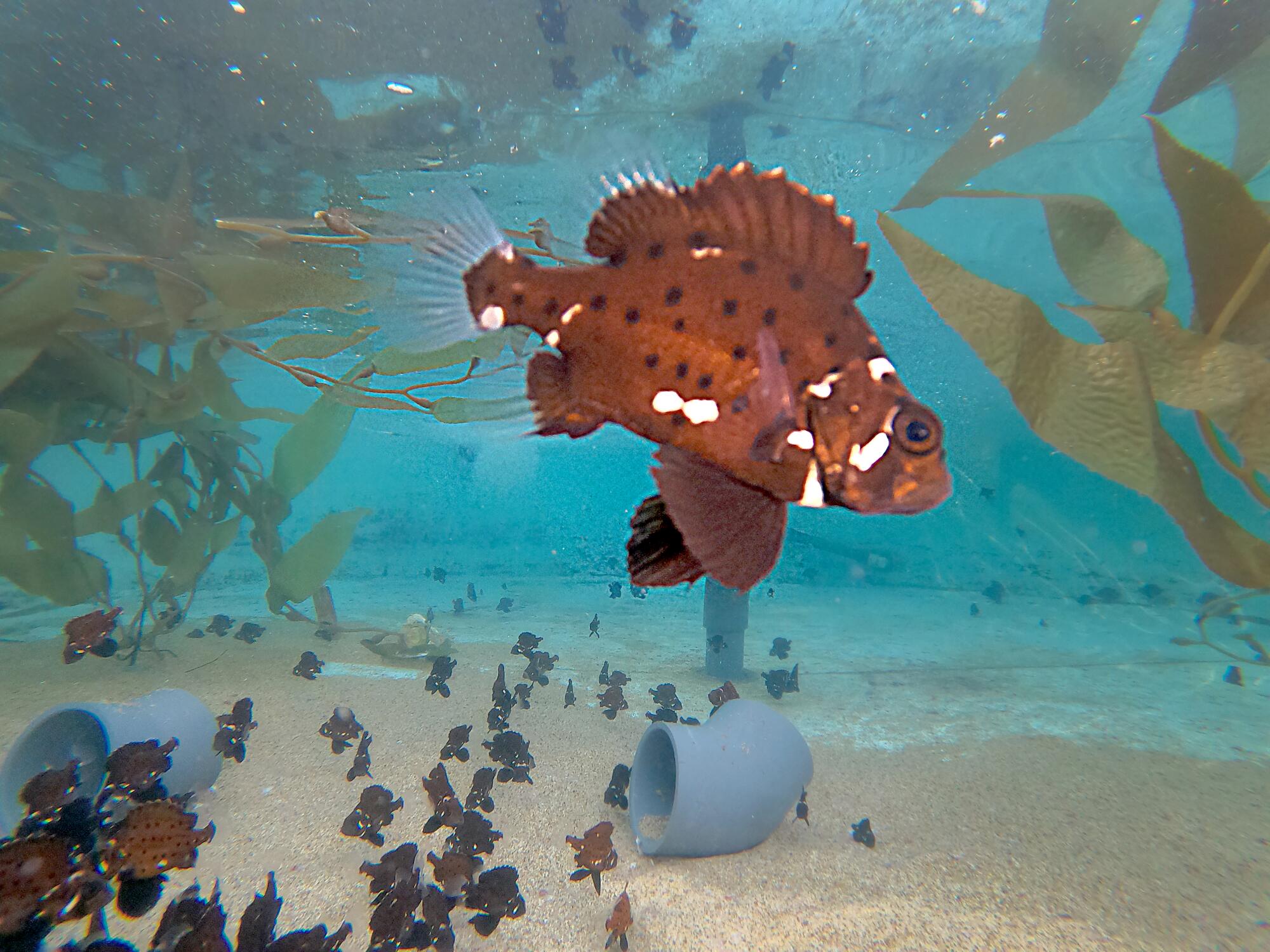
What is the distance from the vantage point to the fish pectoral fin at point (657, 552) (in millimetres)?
918

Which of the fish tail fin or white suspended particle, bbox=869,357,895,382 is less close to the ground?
the fish tail fin

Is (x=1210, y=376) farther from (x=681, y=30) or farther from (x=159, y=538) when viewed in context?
(x=681, y=30)

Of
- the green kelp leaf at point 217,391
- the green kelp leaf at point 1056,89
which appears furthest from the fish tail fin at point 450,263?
the green kelp leaf at point 217,391

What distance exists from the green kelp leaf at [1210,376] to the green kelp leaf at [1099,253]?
9.3 inches

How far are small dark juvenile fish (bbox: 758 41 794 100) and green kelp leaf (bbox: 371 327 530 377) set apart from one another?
29.9 ft

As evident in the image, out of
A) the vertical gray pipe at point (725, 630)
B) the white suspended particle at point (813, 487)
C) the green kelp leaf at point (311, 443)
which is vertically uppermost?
the white suspended particle at point (813, 487)

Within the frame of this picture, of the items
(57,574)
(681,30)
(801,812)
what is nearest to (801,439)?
(801,812)

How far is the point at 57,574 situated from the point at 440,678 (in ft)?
12.3

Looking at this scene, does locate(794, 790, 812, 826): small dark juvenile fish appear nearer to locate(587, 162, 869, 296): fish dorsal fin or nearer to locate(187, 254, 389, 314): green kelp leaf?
locate(587, 162, 869, 296): fish dorsal fin

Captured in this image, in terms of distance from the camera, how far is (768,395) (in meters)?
0.86

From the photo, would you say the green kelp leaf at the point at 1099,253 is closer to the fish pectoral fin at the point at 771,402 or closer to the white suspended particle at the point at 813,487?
the fish pectoral fin at the point at 771,402

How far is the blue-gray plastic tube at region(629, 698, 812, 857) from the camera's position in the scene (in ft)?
12.0

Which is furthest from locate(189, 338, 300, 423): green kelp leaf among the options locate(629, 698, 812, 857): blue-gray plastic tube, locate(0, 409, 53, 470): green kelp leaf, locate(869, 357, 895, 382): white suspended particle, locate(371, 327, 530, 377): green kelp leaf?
locate(869, 357, 895, 382): white suspended particle

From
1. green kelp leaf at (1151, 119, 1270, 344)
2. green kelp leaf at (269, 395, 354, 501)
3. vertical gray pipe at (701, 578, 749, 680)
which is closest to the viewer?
green kelp leaf at (1151, 119, 1270, 344)
